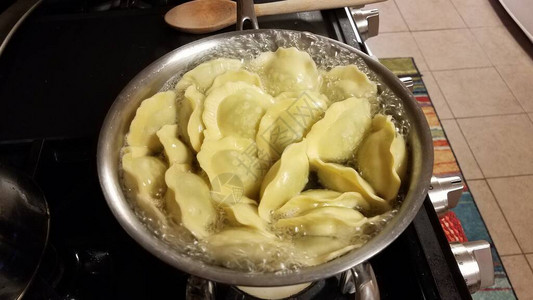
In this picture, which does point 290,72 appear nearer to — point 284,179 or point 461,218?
point 284,179

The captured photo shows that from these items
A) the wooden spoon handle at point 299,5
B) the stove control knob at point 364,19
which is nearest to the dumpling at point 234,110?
the wooden spoon handle at point 299,5

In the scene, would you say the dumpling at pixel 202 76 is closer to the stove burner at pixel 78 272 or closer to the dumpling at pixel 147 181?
the dumpling at pixel 147 181

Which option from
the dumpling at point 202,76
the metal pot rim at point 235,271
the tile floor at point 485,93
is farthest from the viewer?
the tile floor at point 485,93

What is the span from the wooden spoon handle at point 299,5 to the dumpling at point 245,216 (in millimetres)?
479

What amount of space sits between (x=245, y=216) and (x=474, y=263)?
334 millimetres

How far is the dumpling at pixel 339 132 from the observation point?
1.71ft

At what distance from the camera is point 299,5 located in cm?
82

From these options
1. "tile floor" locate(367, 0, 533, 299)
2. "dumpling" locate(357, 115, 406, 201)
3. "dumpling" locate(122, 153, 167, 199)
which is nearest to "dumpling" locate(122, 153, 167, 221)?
"dumpling" locate(122, 153, 167, 199)

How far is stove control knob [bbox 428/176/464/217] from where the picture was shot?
2.02ft

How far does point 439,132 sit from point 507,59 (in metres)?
0.63

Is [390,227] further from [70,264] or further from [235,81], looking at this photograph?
[70,264]

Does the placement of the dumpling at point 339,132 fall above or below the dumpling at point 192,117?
below

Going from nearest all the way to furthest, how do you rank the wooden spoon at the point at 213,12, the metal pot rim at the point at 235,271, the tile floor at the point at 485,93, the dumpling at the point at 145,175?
the metal pot rim at the point at 235,271 < the dumpling at the point at 145,175 < the wooden spoon at the point at 213,12 < the tile floor at the point at 485,93

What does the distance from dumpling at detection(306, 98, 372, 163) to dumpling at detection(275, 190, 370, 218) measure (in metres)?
0.05
